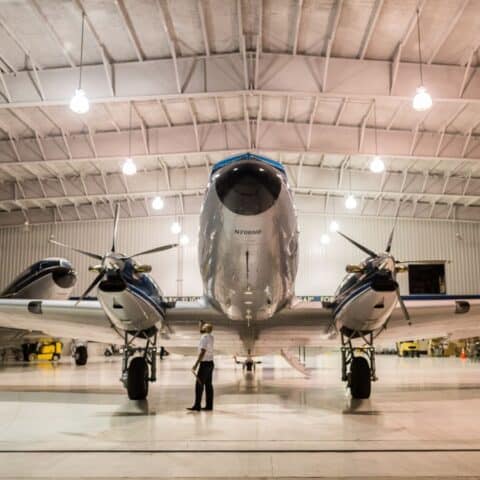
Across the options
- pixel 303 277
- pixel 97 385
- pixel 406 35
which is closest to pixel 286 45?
pixel 406 35

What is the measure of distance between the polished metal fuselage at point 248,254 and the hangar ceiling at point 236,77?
8.29 m

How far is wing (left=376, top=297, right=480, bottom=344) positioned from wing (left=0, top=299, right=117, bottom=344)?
22.3 ft

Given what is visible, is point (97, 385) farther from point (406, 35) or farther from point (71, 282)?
point (406, 35)

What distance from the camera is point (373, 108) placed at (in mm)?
21250

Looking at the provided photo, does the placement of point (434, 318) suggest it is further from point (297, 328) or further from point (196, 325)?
point (196, 325)

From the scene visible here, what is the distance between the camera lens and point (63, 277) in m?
20.4

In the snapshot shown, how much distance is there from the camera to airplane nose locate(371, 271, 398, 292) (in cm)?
936

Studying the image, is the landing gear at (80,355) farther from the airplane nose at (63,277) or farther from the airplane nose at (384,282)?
the airplane nose at (384,282)

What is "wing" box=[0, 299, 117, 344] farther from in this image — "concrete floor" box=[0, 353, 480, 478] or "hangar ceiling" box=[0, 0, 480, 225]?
"hangar ceiling" box=[0, 0, 480, 225]

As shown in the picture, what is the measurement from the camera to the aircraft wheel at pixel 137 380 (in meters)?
10.6

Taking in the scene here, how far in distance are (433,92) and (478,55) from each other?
1.81 m

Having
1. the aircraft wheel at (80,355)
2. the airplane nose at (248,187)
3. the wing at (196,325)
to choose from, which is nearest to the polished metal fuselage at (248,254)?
the airplane nose at (248,187)

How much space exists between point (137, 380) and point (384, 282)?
17.9 feet

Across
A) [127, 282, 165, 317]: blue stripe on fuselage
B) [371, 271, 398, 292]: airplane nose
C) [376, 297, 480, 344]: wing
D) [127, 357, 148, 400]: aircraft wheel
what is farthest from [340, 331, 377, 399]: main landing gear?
[127, 357, 148, 400]: aircraft wheel
